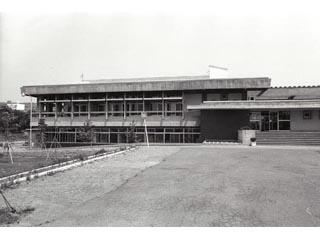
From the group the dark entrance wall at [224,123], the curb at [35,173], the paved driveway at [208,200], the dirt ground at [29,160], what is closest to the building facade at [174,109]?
the dark entrance wall at [224,123]

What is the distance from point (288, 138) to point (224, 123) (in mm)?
5093

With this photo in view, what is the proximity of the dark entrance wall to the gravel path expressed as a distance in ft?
54.3

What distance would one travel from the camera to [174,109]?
33.2 meters

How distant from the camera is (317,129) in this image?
98.5 feet

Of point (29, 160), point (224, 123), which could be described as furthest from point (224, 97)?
point (29, 160)

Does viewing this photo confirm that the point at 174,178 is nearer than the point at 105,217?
No

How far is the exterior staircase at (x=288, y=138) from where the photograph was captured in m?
27.1

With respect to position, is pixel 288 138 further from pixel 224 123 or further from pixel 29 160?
pixel 29 160

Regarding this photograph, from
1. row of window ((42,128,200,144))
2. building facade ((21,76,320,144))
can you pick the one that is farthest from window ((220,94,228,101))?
row of window ((42,128,200,144))

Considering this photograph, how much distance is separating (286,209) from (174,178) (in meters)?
4.40

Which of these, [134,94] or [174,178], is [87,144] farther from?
[174,178]

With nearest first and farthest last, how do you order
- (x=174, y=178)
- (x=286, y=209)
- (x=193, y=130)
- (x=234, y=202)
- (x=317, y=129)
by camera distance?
(x=286, y=209)
(x=234, y=202)
(x=174, y=178)
(x=317, y=129)
(x=193, y=130)

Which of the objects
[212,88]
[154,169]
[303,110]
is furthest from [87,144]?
[154,169]

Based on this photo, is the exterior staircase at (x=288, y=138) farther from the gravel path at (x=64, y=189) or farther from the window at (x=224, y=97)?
the gravel path at (x=64, y=189)
